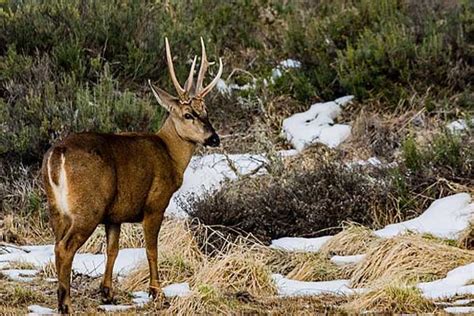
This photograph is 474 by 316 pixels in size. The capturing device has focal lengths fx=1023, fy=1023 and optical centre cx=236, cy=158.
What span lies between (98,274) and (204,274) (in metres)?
1.22

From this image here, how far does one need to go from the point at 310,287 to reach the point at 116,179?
2057 millimetres

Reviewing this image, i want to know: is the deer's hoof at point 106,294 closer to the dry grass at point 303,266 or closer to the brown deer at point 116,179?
the brown deer at point 116,179

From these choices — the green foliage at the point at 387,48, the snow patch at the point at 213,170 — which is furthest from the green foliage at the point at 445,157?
the green foliage at the point at 387,48

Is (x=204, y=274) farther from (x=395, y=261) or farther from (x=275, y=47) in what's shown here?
(x=275, y=47)

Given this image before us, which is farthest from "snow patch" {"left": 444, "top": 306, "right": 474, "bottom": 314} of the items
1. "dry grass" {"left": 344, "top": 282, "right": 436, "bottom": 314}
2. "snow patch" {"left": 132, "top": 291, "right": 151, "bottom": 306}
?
"snow patch" {"left": 132, "top": 291, "right": 151, "bottom": 306}

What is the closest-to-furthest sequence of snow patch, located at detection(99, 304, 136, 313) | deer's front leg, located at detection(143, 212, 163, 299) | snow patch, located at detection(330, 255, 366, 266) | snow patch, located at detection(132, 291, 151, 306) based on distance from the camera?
snow patch, located at detection(99, 304, 136, 313) → snow patch, located at detection(132, 291, 151, 306) → deer's front leg, located at detection(143, 212, 163, 299) → snow patch, located at detection(330, 255, 366, 266)

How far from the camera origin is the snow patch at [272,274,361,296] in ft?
29.0

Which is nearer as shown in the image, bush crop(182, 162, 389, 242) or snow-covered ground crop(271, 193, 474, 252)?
snow-covered ground crop(271, 193, 474, 252)

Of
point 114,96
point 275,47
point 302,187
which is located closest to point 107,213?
point 302,187

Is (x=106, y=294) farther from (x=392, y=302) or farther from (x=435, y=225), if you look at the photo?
(x=435, y=225)

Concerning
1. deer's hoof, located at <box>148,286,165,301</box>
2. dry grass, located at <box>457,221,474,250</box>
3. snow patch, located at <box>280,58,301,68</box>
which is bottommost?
snow patch, located at <box>280,58,301,68</box>

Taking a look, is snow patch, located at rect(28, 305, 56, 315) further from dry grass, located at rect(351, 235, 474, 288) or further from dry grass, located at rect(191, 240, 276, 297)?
dry grass, located at rect(351, 235, 474, 288)

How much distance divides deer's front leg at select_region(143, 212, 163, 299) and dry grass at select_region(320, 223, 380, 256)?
1991 mm

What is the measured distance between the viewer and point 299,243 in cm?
1062
